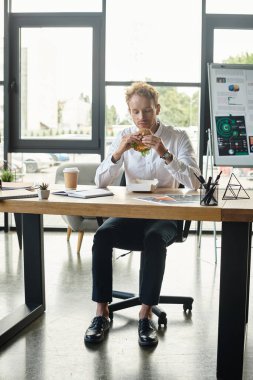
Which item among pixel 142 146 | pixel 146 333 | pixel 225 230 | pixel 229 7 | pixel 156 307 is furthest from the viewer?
pixel 229 7

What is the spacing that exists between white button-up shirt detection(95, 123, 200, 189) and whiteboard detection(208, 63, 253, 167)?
0.67 ft

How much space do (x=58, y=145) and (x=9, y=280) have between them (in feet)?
7.54

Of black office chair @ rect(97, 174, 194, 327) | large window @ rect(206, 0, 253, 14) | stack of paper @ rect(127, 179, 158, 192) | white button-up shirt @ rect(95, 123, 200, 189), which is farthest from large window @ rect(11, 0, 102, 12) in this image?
stack of paper @ rect(127, 179, 158, 192)

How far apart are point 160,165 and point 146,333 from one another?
0.92 meters

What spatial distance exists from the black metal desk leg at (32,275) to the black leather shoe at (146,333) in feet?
2.06

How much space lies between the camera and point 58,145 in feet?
19.4

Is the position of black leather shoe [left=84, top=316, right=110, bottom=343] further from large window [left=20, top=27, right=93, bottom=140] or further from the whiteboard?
large window [left=20, top=27, right=93, bottom=140]

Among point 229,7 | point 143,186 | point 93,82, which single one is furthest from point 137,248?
point 229,7

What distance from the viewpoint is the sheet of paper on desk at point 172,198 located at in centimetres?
244

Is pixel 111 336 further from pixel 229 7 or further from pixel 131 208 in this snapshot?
pixel 229 7

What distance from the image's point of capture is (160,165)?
3086mm

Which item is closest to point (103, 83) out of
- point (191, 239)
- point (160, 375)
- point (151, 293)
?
point (191, 239)

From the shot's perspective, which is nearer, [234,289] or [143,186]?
[234,289]

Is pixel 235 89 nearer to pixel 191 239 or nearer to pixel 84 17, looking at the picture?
pixel 191 239
